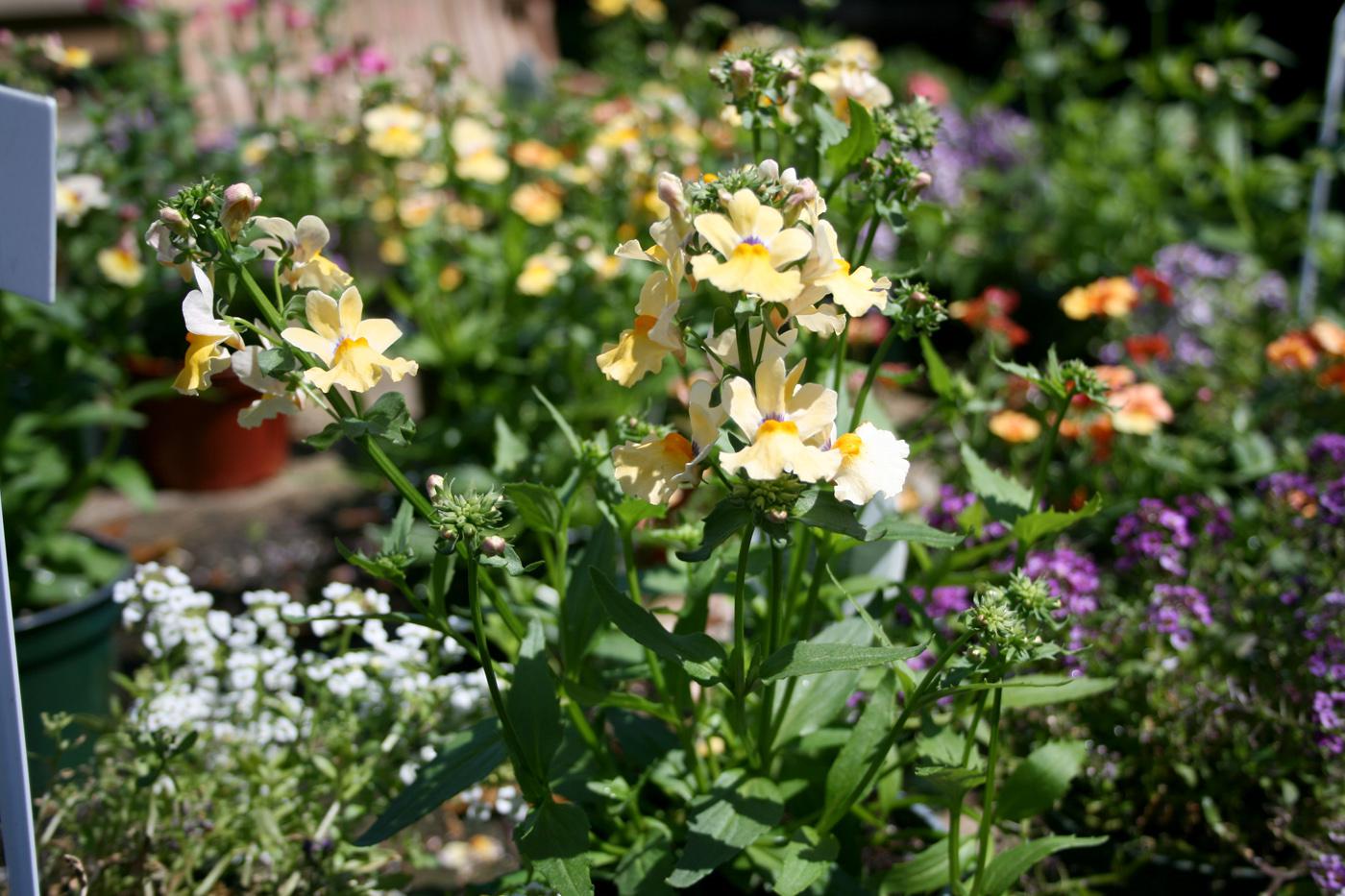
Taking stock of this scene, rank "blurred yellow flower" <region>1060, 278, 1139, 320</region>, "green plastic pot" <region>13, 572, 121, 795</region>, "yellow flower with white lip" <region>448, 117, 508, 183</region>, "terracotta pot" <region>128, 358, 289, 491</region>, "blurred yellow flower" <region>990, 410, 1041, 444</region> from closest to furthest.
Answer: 1. "green plastic pot" <region>13, 572, 121, 795</region>
2. "blurred yellow flower" <region>990, 410, 1041, 444</region>
3. "blurred yellow flower" <region>1060, 278, 1139, 320</region>
4. "yellow flower with white lip" <region>448, 117, 508, 183</region>
5. "terracotta pot" <region>128, 358, 289, 491</region>

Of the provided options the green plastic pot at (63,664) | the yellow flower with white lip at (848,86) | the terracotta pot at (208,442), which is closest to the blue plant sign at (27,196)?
the yellow flower with white lip at (848,86)

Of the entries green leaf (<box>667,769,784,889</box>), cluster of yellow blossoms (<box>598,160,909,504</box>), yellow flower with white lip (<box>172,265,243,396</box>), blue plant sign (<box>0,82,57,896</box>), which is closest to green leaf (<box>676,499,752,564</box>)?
cluster of yellow blossoms (<box>598,160,909,504</box>)

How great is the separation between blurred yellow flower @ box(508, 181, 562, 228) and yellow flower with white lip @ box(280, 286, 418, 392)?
1.66 metres

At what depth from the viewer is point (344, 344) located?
3.80ft

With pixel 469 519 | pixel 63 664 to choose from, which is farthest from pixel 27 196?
pixel 63 664

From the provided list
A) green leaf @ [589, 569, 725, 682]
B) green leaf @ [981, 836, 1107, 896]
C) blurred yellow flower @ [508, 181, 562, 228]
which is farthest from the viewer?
blurred yellow flower @ [508, 181, 562, 228]

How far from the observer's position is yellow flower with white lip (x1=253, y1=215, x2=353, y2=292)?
47.8 inches

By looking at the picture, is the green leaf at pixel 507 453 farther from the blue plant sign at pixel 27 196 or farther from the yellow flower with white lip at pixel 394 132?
the yellow flower with white lip at pixel 394 132

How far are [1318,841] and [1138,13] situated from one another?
6.87 metres

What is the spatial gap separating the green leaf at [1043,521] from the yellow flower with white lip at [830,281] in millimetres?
429

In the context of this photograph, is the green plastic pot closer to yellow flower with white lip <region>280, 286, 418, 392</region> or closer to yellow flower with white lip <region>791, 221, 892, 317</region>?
yellow flower with white lip <region>280, 286, 418, 392</region>

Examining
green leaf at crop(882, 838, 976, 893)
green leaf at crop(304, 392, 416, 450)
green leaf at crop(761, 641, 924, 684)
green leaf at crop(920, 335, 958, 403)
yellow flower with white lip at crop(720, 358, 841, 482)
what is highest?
yellow flower with white lip at crop(720, 358, 841, 482)

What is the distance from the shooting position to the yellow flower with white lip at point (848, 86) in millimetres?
1532

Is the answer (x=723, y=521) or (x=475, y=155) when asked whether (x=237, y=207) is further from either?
(x=475, y=155)
